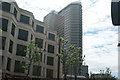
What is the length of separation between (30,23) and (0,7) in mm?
9252

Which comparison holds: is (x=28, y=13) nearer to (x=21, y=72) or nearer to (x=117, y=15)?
(x=21, y=72)

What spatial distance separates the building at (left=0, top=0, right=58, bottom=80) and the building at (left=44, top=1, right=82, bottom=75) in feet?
78.6

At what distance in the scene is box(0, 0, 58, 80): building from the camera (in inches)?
1362

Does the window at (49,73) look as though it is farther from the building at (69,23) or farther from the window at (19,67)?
the building at (69,23)

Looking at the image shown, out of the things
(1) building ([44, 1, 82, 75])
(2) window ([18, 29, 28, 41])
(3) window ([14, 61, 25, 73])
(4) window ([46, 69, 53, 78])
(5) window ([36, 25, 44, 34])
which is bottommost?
(4) window ([46, 69, 53, 78])

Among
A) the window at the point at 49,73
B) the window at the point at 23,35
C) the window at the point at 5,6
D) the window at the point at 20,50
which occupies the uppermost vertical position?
the window at the point at 5,6

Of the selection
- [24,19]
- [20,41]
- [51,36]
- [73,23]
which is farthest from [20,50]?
[73,23]

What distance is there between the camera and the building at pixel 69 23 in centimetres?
7725

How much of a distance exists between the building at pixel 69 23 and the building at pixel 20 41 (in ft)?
78.6

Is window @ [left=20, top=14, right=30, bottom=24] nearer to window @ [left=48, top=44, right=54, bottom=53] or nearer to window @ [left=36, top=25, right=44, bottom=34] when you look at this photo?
window @ [left=36, top=25, right=44, bottom=34]

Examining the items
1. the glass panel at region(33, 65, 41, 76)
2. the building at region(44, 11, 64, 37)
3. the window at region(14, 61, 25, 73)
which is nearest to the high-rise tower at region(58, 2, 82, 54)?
the building at region(44, 11, 64, 37)

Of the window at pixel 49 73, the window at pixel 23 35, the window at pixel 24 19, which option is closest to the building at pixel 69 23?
the window at pixel 49 73

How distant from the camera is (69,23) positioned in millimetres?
82188

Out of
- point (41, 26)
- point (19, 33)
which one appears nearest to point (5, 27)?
point (19, 33)
